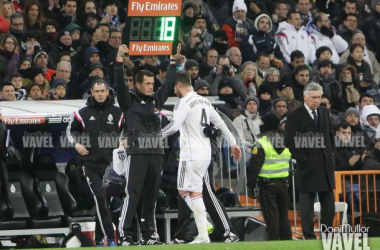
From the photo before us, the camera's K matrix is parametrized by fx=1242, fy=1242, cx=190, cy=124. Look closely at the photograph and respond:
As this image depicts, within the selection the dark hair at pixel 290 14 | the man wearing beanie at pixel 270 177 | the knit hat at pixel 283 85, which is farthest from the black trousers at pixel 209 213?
the dark hair at pixel 290 14

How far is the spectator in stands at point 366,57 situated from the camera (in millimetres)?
26562

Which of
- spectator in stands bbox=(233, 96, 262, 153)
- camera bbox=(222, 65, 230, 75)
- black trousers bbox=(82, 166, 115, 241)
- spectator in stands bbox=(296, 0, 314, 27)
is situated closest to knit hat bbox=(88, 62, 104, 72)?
camera bbox=(222, 65, 230, 75)

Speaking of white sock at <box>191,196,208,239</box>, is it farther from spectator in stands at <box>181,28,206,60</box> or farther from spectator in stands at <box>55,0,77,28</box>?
spectator in stands at <box>55,0,77,28</box>

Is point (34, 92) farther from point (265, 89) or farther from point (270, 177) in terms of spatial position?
point (270, 177)

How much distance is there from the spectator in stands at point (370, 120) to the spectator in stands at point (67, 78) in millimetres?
5448

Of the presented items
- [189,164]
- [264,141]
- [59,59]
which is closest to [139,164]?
[189,164]

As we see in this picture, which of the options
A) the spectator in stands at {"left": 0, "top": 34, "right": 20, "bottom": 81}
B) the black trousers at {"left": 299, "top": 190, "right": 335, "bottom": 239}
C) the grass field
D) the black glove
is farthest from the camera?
the black glove

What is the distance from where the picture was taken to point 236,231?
1897 centimetres

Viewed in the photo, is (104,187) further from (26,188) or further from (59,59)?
(59,59)

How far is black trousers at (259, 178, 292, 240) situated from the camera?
17.4 metres

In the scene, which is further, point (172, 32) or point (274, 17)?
point (274, 17)

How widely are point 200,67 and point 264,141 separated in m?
6.40

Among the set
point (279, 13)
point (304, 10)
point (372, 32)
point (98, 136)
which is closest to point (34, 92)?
point (98, 136)

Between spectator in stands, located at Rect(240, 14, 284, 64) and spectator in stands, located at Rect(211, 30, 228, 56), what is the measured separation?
0.46 metres
